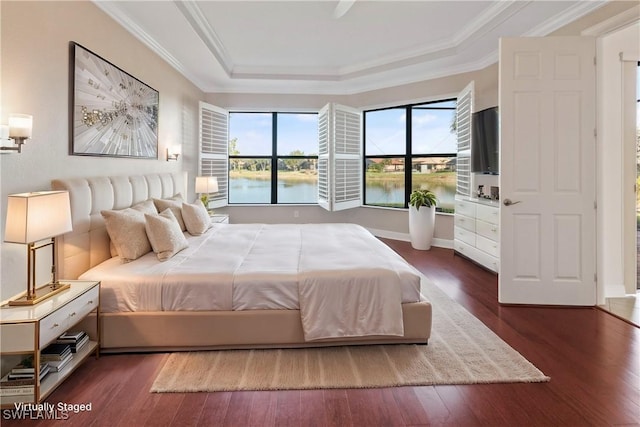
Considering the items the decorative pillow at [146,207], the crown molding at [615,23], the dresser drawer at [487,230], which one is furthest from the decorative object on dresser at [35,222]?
the crown molding at [615,23]

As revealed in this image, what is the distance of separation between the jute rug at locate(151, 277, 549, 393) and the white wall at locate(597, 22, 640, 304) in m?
1.79


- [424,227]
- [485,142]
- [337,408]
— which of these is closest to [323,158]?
[424,227]

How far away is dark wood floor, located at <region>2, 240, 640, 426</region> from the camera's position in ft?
6.23

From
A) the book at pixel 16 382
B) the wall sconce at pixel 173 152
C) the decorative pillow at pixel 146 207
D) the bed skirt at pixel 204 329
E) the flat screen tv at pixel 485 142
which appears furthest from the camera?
the wall sconce at pixel 173 152

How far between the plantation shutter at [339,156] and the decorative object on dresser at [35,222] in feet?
15.4

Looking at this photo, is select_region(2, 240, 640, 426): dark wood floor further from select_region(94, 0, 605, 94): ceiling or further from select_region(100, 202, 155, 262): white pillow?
select_region(94, 0, 605, 94): ceiling

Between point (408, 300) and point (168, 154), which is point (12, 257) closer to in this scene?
point (408, 300)

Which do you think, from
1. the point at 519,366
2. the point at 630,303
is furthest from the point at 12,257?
the point at 630,303

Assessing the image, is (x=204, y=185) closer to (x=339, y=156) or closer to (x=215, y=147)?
(x=215, y=147)

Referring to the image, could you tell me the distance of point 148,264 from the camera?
9.25ft

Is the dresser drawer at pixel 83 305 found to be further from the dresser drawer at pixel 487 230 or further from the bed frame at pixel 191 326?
the dresser drawer at pixel 487 230

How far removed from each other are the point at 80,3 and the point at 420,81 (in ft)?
16.0

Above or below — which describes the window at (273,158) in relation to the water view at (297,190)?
above

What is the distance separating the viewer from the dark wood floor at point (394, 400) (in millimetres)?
1898
